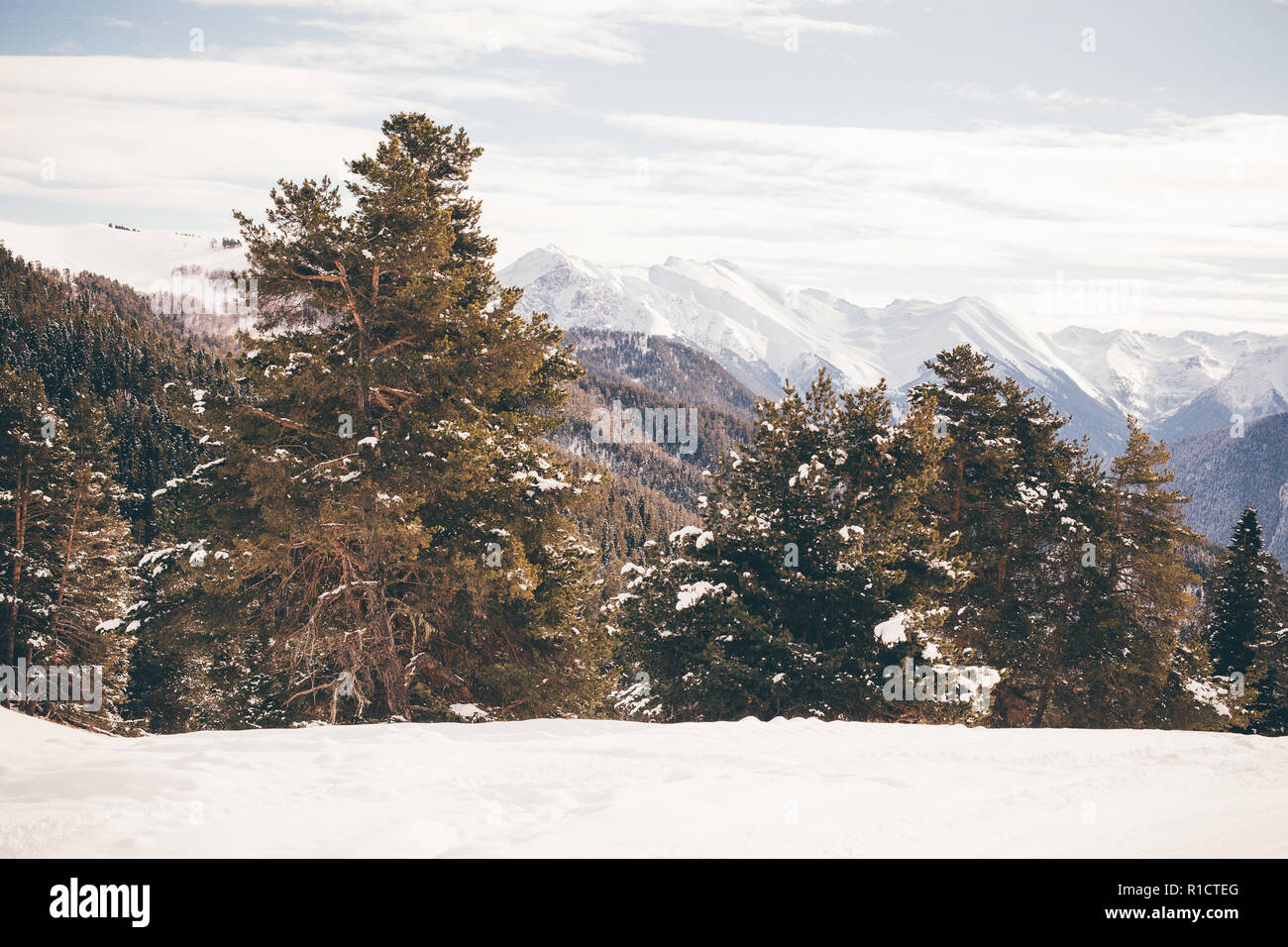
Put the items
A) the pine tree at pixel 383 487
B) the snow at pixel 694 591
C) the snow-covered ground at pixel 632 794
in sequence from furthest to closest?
the snow at pixel 694 591 → the pine tree at pixel 383 487 → the snow-covered ground at pixel 632 794

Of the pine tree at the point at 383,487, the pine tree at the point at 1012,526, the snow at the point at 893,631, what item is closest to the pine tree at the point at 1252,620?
the pine tree at the point at 1012,526

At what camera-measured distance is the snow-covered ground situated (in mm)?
7047

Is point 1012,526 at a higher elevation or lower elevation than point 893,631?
higher

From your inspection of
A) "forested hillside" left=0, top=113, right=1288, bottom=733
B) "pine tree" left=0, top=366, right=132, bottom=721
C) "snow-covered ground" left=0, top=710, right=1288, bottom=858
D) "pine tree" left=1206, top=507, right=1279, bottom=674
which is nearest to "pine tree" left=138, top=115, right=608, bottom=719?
"forested hillside" left=0, top=113, right=1288, bottom=733

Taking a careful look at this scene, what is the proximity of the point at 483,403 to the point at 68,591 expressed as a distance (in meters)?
19.8

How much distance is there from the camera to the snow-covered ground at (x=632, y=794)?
7047 mm

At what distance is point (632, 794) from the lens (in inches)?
336

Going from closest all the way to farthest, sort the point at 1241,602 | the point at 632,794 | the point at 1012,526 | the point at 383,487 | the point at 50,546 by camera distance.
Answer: the point at 632,794, the point at 383,487, the point at 1012,526, the point at 50,546, the point at 1241,602

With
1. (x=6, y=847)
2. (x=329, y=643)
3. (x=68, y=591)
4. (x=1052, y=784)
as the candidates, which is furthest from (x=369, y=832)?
(x=68, y=591)

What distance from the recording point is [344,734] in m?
11.4

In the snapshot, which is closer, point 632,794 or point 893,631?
point 632,794

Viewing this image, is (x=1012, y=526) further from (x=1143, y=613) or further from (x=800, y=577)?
(x=800, y=577)

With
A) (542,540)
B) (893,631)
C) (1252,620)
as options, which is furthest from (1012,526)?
(1252,620)

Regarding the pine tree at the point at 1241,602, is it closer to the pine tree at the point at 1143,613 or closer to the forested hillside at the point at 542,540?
the forested hillside at the point at 542,540
